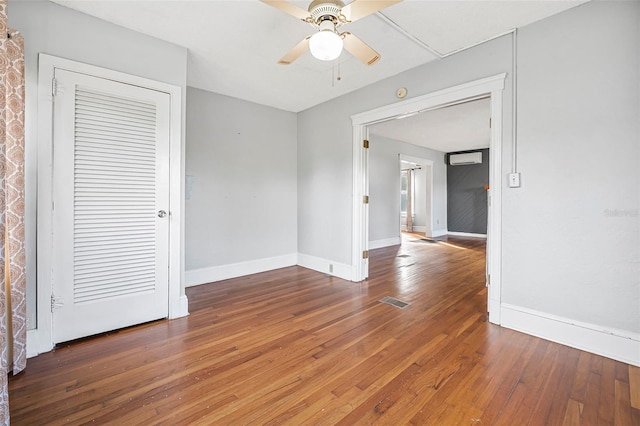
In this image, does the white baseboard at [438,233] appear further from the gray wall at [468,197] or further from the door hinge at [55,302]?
the door hinge at [55,302]

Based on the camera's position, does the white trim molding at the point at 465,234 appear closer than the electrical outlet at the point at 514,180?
No

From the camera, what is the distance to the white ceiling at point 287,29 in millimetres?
2076

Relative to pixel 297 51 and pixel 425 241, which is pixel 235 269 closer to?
pixel 297 51

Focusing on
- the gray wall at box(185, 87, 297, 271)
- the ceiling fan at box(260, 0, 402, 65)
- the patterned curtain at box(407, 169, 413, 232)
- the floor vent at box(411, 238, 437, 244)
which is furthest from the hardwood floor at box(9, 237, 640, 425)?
the patterned curtain at box(407, 169, 413, 232)

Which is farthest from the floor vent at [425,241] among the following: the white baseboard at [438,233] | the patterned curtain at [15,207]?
the patterned curtain at [15,207]

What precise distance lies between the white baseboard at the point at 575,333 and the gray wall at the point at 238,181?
3.13 m

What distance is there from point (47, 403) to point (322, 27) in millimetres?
2667

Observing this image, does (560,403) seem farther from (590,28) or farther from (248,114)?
(248,114)

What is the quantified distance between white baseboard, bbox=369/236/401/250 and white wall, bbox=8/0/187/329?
5.03m

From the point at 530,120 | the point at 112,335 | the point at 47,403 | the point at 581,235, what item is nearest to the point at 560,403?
the point at 581,235

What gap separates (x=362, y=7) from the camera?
5.30ft

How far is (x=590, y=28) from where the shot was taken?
2.00 m

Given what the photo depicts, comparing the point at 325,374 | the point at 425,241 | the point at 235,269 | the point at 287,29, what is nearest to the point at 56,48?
the point at 287,29

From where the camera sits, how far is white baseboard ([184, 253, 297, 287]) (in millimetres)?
3570
